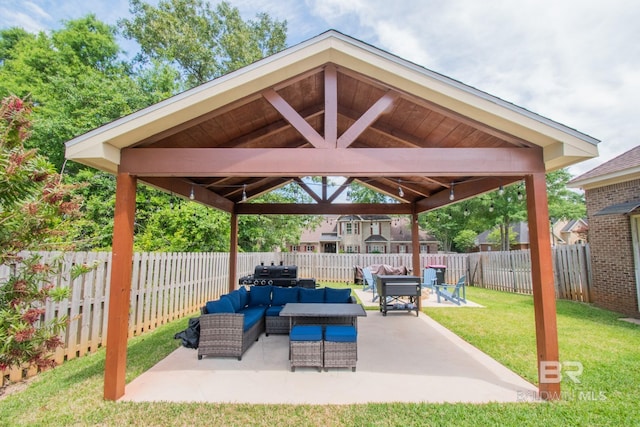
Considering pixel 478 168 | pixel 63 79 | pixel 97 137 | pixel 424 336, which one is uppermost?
pixel 63 79

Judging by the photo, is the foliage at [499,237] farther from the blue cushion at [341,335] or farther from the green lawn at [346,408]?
the blue cushion at [341,335]

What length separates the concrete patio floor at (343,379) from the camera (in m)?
3.71

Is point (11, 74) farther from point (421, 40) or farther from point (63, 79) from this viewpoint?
point (421, 40)

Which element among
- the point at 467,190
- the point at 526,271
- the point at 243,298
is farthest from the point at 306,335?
the point at 526,271

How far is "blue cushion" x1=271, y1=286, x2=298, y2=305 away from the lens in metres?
6.82

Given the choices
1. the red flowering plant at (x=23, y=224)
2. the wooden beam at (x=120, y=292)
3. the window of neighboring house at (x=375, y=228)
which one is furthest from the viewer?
the window of neighboring house at (x=375, y=228)

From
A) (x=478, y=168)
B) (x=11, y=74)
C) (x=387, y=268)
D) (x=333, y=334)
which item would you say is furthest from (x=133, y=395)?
(x=11, y=74)

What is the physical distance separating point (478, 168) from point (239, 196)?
637 cm

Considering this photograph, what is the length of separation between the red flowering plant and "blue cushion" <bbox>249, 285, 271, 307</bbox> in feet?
14.9

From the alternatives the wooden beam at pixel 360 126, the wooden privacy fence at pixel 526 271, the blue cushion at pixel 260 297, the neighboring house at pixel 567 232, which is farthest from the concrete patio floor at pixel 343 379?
the neighboring house at pixel 567 232

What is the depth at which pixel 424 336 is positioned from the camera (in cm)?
639

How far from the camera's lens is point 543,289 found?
377 cm

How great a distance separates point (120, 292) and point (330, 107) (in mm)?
3433

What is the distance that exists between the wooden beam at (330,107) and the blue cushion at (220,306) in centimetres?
332
